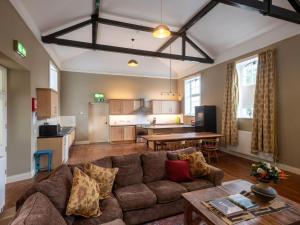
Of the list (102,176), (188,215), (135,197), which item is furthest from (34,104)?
(188,215)

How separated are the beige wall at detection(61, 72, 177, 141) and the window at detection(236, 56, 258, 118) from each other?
461 cm

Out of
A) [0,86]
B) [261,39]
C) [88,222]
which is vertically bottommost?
[88,222]

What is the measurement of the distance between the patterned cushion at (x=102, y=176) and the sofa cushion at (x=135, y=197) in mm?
165

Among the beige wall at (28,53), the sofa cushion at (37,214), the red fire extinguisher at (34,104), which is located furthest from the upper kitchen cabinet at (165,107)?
the sofa cushion at (37,214)

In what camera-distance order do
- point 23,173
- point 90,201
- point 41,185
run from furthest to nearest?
point 23,173 → point 90,201 → point 41,185

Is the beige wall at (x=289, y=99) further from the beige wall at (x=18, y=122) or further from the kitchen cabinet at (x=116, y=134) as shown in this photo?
the beige wall at (x=18, y=122)

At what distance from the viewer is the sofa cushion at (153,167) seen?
8.34 feet

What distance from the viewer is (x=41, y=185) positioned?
1.55m

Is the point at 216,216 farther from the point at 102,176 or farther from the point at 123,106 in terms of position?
the point at 123,106

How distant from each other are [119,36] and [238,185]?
5.83 metres

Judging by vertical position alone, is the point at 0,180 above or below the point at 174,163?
below

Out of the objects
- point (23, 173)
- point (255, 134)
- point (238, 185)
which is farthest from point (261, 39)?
point (23, 173)

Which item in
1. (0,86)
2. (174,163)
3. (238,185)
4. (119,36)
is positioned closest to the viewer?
(238,185)

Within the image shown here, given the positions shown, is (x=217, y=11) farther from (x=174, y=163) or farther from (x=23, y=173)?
(x=23, y=173)
